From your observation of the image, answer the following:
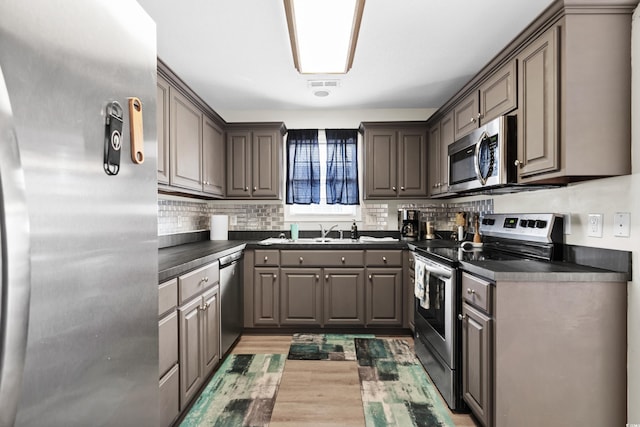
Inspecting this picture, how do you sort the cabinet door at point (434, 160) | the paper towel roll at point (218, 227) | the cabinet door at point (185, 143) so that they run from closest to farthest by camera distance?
the cabinet door at point (185, 143) → the cabinet door at point (434, 160) → the paper towel roll at point (218, 227)

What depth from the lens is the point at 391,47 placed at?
2479 millimetres

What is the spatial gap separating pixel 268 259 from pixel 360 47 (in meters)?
1.99

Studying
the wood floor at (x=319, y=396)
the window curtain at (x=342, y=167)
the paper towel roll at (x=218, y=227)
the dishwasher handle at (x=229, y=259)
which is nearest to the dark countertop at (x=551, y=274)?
the wood floor at (x=319, y=396)

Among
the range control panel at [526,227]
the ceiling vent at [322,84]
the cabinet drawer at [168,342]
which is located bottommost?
the cabinet drawer at [168,342]

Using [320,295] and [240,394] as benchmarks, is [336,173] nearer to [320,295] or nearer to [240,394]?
[320,295]

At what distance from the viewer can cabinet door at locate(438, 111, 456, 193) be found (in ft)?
10.1

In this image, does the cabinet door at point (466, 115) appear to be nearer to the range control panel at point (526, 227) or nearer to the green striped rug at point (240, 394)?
the range control panel at point (526, 227)

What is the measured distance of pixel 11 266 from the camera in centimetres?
39

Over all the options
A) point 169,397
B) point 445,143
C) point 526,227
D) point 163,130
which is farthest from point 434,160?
point 169,397

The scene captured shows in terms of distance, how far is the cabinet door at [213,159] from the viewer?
312 centimetres

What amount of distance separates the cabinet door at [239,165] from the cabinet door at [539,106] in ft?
8.40

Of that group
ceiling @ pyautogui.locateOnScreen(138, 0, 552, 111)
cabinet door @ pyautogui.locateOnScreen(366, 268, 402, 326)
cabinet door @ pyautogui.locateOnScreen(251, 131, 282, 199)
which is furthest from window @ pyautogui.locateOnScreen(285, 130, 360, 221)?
cabinet door @ pyautogui.locateOnScreen(366, 268, 402, 326)

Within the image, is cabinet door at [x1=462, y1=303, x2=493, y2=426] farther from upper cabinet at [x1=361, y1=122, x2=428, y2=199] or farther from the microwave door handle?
upper cabinet at [x1=361, y1=122, x2=428, y2=199]

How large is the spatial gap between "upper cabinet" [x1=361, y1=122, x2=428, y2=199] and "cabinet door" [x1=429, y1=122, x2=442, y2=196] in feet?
0.22
